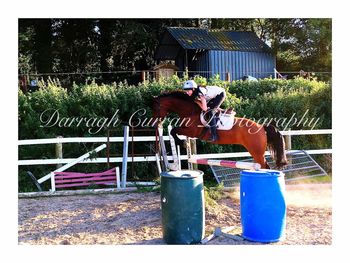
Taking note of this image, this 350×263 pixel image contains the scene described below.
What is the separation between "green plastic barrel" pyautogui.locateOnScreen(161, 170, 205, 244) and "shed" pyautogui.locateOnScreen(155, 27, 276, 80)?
21.6ft

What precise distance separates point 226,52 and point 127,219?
7013 millimetres

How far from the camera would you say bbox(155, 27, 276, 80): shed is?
11.2 meters

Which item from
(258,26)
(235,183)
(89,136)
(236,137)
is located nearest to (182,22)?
(258,26)

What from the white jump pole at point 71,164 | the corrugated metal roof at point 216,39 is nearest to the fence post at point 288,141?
the corrugated metal roof at point 216,39

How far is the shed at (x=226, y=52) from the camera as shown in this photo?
11.2m

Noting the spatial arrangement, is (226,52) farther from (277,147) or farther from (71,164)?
(277,147)

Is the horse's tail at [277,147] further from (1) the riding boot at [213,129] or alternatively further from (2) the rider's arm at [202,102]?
(2) the rider's arm at [202,102]

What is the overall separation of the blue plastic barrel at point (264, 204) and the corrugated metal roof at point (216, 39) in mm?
7023

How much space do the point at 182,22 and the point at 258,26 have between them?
103 inches

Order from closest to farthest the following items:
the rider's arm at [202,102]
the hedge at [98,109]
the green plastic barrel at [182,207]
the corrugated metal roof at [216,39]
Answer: the green plastic barrel at [182,207]
the rider's arm at [202,102]
the hedge at [98,109]
the corrugated metal roof at [216,39]

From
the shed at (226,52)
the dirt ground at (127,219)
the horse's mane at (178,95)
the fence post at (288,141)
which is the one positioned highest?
the shed at (226,52)

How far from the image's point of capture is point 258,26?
516 inches

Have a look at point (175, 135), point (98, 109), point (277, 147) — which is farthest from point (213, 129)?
point (98, 109)
